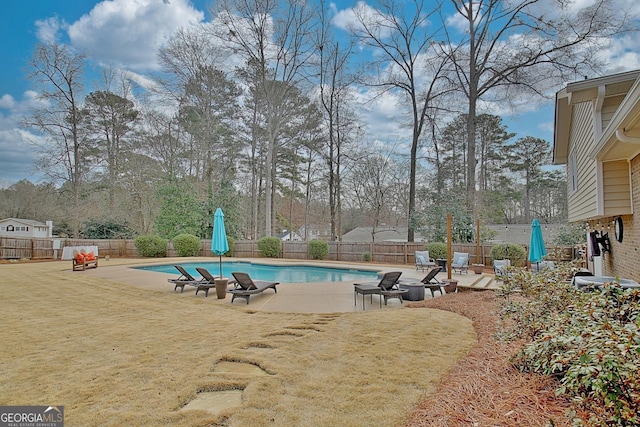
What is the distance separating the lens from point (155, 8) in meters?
13.0

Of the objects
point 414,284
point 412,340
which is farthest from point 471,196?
point 412,340

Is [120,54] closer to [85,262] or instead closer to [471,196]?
[85,262]

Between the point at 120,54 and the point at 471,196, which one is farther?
the point at 120,54

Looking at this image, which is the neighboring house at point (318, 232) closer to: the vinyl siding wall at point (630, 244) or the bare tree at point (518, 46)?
the bare tree at point (518, 46)

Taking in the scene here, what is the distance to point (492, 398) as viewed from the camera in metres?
2.62

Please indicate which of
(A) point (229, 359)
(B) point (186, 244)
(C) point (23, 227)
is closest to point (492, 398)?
(A) point (229, 359)

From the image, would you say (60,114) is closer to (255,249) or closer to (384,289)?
(255,249)

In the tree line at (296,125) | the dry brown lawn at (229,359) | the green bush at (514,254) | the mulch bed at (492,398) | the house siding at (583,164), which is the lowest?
the dry brown lawn at (229,359)

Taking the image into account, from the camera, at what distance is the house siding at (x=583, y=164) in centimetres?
649

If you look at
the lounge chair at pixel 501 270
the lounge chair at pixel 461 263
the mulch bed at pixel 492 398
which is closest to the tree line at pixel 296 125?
the lounge chair at pixel 461 263

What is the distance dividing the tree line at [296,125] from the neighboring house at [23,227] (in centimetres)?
98

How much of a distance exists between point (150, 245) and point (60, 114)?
34.4 feet

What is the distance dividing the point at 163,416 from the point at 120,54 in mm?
21788

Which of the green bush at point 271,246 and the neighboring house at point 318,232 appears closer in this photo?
the green bush at point 271,246
